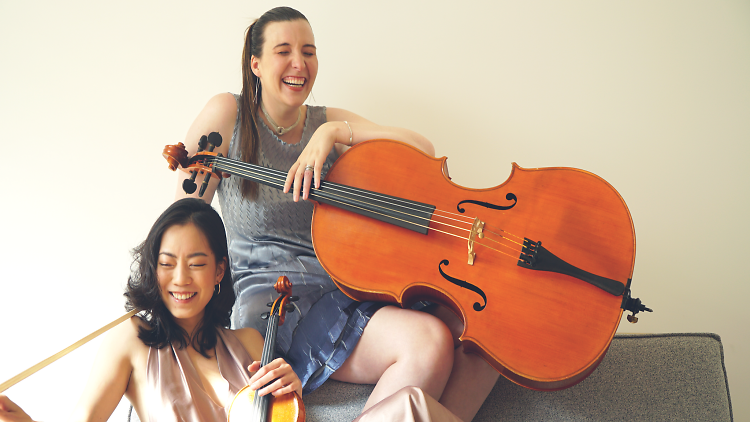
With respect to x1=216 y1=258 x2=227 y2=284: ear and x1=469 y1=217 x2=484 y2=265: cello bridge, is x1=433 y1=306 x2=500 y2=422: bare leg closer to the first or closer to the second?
x1=469 y1=217 x2=484 y2=265: cello bridge

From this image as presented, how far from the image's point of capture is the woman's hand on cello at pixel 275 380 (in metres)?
0.97

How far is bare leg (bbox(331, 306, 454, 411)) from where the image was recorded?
112 cm

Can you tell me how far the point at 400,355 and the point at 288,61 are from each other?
0.91 meters

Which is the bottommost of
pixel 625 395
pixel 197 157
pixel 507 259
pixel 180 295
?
pixel 625 395

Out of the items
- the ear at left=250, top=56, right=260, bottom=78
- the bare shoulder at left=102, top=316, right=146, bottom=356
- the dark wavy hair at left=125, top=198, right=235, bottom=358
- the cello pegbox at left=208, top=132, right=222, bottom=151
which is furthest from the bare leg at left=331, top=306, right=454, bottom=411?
the ear at left=250, top=56, right=260, bottom=78

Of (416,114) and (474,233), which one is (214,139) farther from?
(416,114)

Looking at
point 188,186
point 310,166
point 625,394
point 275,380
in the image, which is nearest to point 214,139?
point 188,186

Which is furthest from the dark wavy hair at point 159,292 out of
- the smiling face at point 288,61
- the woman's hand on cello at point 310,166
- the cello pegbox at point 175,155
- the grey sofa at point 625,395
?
the smiling face at point 288,61

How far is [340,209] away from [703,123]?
153 centimetres

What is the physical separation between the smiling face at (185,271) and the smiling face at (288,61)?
53cm

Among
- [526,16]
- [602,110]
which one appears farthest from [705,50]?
[526,16]

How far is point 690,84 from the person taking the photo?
71.8 inches

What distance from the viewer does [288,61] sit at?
1440 mm

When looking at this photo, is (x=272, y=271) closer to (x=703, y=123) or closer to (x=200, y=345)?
(x=200, y=345)
